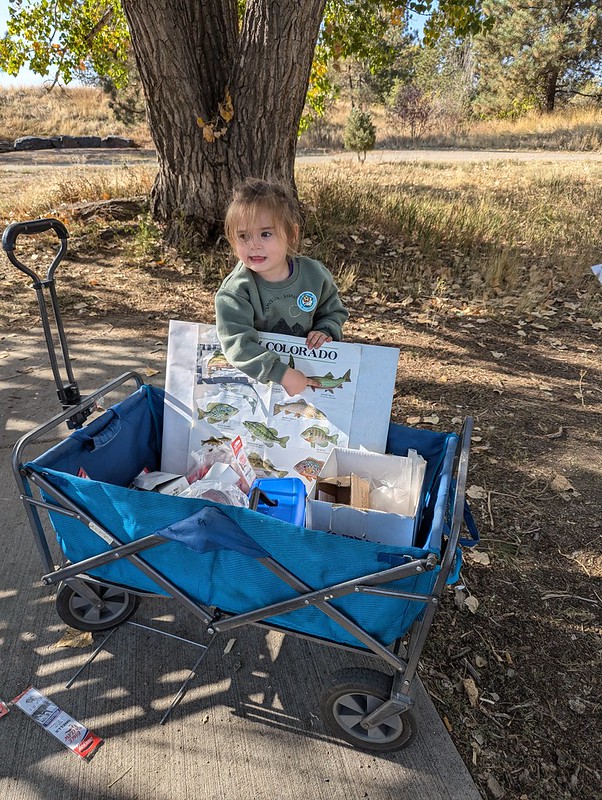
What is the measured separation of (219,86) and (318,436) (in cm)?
474

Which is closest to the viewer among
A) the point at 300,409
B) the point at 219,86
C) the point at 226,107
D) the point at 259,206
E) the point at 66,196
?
the point at 259,206

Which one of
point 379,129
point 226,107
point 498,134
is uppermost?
point 379,129

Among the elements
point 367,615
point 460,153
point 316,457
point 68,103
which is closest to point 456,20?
point 316,457

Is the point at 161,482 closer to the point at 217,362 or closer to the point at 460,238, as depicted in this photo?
the point at 217,362

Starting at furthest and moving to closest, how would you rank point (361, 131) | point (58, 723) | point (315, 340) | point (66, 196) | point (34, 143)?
point (34, 143) < point (361, 131) < point (66, 196) < point (315, 340) < point (58, 723)

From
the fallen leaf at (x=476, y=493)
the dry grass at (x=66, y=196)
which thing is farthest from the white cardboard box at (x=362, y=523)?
the dry grass at (x=66, y=196)

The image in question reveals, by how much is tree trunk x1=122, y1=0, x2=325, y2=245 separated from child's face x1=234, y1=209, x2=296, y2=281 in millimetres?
3979

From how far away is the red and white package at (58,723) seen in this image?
6.04 ft

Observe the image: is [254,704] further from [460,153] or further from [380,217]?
[460,153]

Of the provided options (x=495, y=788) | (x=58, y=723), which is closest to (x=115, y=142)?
(x=58, y=723)

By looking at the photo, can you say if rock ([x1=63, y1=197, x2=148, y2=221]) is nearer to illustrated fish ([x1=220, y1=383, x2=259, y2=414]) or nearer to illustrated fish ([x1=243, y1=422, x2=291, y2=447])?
illustrated fish ([x1=220, y1=383, x2=259, y2=414])

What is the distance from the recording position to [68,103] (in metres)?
29.9

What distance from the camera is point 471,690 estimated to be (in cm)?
207

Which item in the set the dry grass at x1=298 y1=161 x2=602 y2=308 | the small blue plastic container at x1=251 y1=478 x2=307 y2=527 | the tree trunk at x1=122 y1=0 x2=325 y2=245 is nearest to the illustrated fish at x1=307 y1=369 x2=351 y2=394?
the small blue plastic container at x1=251 y1=478 x2=307 y2=527
